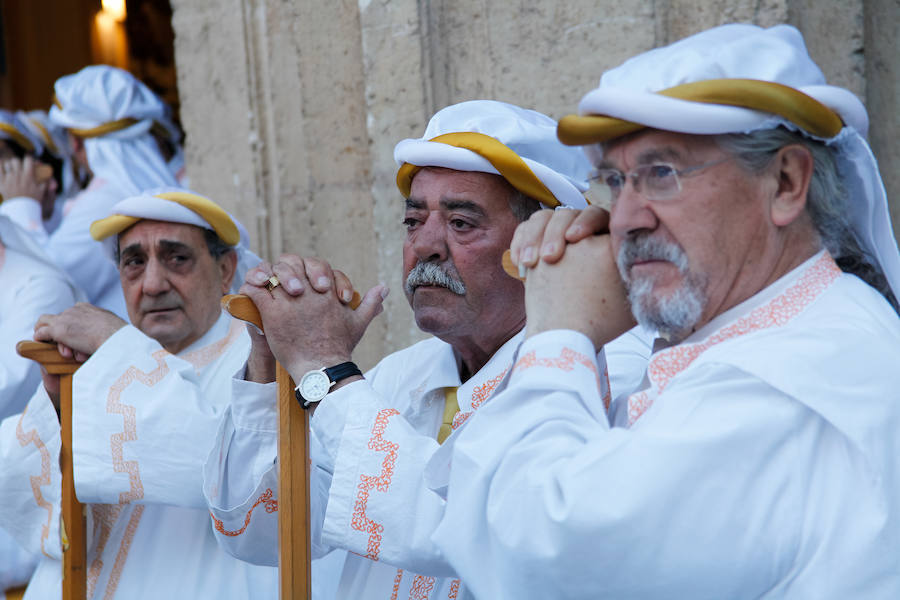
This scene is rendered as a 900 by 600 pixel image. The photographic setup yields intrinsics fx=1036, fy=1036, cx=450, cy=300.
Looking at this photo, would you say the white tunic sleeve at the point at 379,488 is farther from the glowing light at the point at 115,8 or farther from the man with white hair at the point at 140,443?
the glowing light at the point at 115,8

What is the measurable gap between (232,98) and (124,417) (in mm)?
2325

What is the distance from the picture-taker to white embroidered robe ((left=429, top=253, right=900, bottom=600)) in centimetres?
146

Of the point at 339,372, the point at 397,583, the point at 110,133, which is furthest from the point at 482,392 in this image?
the point at 110,133

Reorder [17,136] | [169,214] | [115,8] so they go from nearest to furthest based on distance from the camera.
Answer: [169,214], [17,136], [115,8]

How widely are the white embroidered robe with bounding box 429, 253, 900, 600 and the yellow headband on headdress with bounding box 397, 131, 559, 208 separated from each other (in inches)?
41.1

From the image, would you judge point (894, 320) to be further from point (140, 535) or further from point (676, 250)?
point (140, 535)

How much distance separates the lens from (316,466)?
8.74 ft

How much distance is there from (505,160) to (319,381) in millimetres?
720

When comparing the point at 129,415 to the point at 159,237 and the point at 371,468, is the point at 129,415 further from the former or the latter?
the point at 371,468

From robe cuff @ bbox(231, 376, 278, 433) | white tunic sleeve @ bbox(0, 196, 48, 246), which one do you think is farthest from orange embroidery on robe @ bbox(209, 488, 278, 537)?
white tunic sleeve @ bbox(0, 196, 48, 246)

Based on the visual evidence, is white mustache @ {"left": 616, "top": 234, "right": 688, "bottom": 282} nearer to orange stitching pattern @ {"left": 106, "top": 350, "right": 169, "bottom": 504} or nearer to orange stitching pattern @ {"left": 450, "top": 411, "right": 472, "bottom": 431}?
orange stitching pattern @ {"left": 450, "top": 411, "right": 472, "bottom": 431}

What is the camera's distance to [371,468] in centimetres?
215

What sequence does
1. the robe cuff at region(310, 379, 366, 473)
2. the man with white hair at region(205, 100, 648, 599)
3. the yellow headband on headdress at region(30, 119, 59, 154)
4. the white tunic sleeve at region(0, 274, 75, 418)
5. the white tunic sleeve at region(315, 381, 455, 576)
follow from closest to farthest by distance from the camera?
the white tunic sleeve at region(315, 381, 455, 576) → the robe cuff at region(310, 379, 366, 473) → the man with white hair at region(205, 100, 648, 599) → the white tunic sleeve at region(0, 274, 75, 418) → the yellow headband on headdress at region(30, 119, 59, 154)

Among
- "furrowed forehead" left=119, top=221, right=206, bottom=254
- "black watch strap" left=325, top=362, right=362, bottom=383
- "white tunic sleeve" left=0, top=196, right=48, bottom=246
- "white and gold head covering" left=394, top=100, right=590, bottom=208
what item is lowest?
"white tunic sleeve" left=0, top=196, right=48, bottom=246
